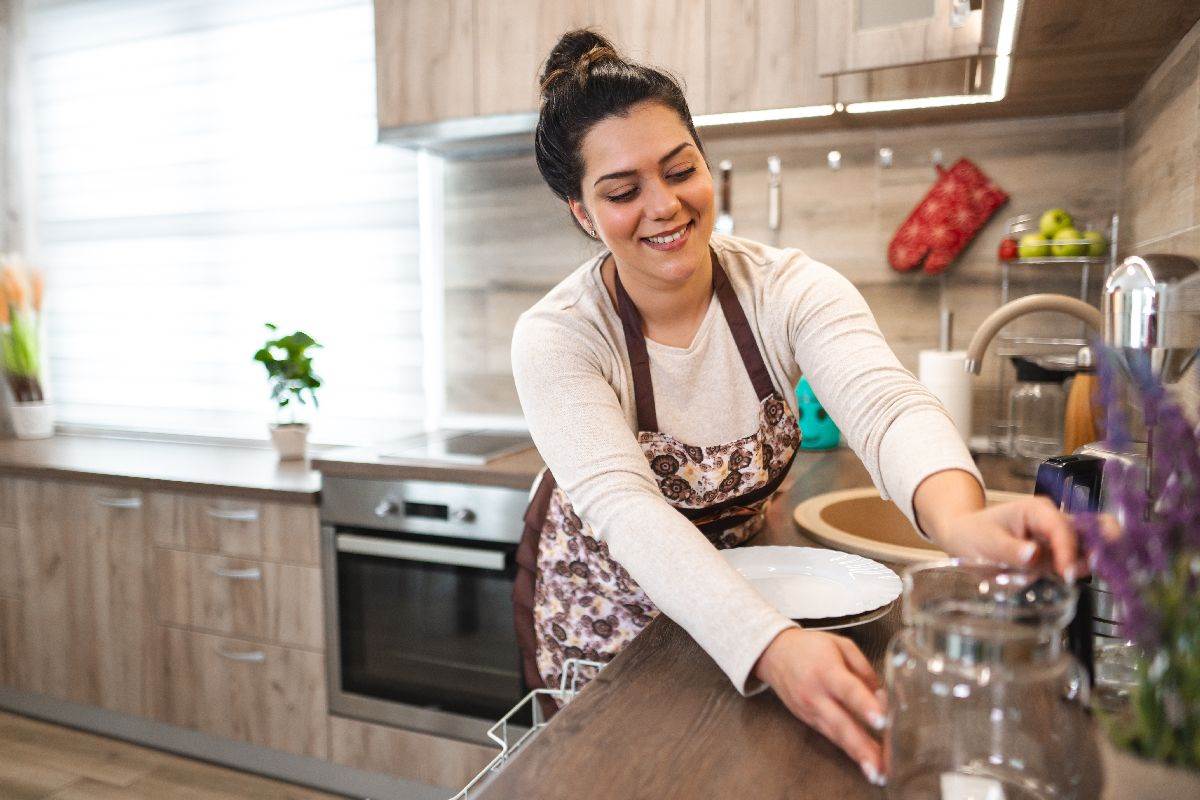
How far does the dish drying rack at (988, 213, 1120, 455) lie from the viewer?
217cm

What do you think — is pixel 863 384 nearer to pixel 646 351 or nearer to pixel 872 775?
pixel 646 351

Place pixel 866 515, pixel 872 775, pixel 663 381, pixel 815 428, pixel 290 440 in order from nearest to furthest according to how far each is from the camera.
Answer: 1. pixel 872 775
2. pixel 663 381
3. pixel 866 515
4. pixel 815 428
5. pixel 290 440

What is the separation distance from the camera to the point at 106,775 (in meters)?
2.54

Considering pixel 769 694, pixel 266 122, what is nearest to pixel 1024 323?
pixel 769 694

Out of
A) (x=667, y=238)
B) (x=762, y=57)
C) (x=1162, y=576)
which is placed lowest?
(x=1162, y=576)

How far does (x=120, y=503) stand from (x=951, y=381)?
7.32 ft

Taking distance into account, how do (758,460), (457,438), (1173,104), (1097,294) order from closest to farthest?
(758,460)
(1173,104)
(1097,294)
(457,438)

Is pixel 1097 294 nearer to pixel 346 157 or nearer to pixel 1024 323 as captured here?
pixel 1024 323

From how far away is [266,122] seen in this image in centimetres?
311

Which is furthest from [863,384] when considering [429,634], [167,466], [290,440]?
[167,466]

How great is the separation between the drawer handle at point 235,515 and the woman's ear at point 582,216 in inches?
56.7

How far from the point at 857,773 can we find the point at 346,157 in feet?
9.04

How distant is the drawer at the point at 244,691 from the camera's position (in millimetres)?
2389

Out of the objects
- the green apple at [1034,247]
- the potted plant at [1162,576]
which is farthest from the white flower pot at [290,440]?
the potted plant at [1162,576]
